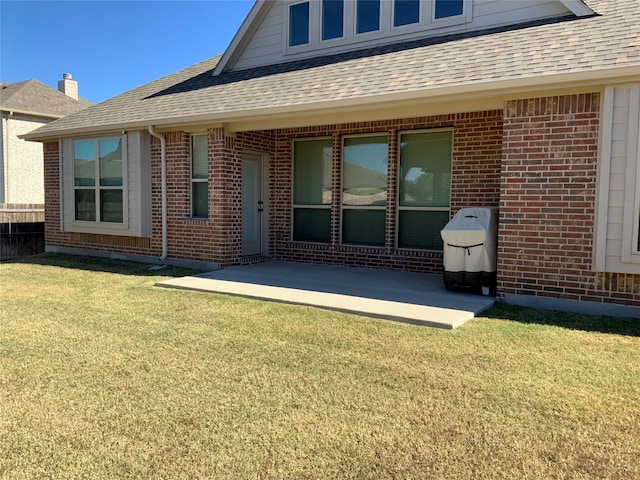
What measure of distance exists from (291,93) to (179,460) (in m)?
6.53

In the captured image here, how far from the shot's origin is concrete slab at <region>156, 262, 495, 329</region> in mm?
5473

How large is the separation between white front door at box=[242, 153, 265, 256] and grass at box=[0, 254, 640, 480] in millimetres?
4196

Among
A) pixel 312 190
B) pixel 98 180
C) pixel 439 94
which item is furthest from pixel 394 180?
pixel 98 180

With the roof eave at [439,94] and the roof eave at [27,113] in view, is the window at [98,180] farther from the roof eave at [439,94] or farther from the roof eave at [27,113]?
the roof eave at [27,113]

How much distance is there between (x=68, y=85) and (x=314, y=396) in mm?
26858

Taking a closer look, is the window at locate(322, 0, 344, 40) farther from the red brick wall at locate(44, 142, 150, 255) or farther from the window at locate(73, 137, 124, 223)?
the red brick wall at locate(44, 142, 150, 255)

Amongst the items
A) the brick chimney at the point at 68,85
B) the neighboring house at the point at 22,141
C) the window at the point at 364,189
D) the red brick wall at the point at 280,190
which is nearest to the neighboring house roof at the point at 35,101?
the neighboring house at the point at 22,141

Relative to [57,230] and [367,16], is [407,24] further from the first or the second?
[57,230]

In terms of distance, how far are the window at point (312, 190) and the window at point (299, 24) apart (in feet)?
7.23

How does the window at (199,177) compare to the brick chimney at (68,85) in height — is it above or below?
below

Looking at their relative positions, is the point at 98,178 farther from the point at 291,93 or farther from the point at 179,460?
the point at 179,460

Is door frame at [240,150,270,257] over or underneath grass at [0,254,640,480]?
over

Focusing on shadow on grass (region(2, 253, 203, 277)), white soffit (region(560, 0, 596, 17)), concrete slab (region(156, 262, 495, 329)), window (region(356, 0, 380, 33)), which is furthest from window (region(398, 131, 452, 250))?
shadow on grass (region(2, 253, 203, 277))

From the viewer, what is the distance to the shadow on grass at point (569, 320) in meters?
4.94
